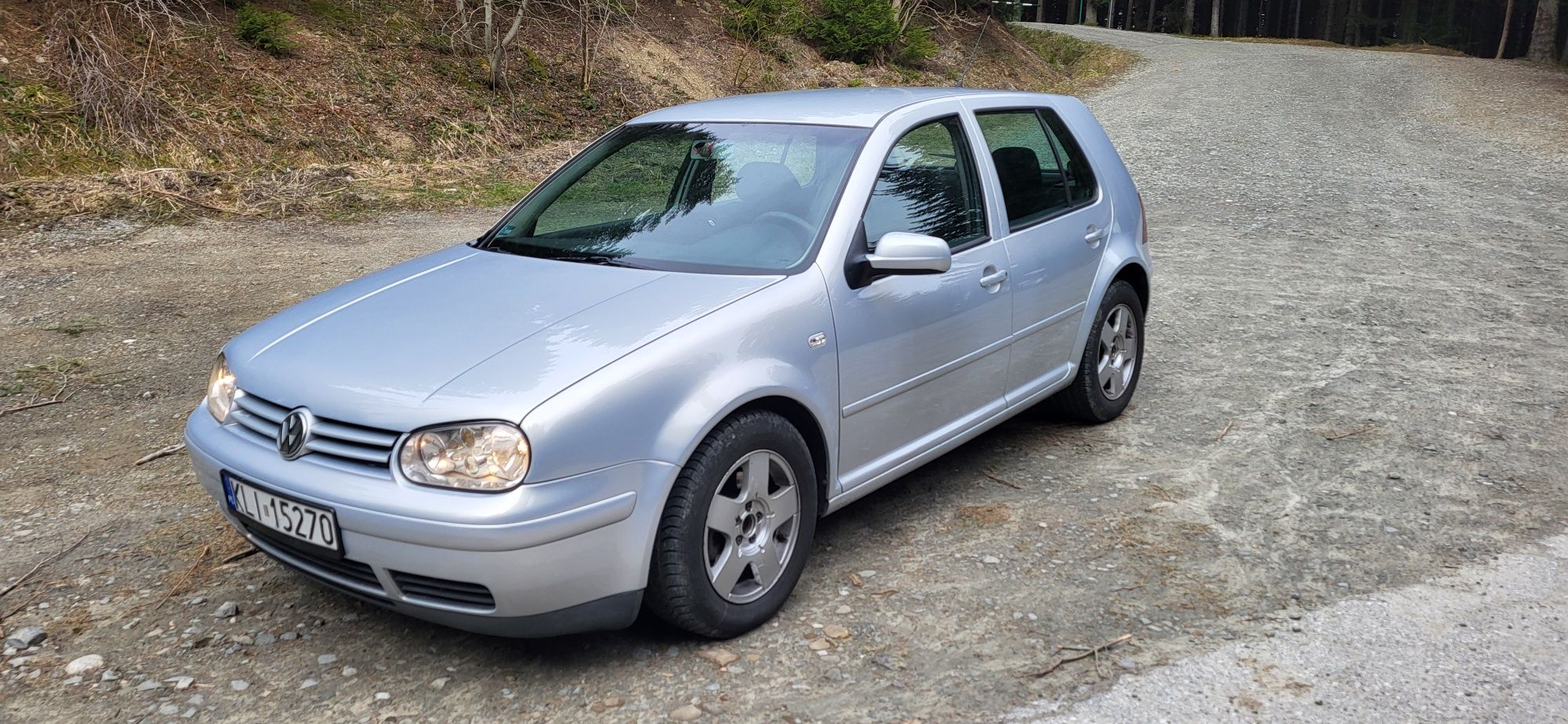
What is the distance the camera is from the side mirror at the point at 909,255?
3736 mm

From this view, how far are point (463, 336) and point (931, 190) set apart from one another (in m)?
1.83

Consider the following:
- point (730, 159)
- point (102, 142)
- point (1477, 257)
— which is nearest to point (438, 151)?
point (102, 142)

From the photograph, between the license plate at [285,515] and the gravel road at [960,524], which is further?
the gravel road at [960,524]

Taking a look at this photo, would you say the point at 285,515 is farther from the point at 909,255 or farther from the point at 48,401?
the point at 48,401

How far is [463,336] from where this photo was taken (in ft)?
11.0

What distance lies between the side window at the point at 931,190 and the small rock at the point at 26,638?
277cm

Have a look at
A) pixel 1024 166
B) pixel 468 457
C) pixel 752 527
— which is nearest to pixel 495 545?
pixel 468 457

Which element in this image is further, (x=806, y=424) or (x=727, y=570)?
(x=806, y=424)

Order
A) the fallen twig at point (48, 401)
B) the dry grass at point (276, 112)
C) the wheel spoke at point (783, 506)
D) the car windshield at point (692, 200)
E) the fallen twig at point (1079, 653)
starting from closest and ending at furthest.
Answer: the fallen twig at point (1079, 653)
the wheel spoke at point (783, 506)
the car windshield at point (692, 200)
the fallen twig at point (48, 401)
the dry grass at point (276, 112)

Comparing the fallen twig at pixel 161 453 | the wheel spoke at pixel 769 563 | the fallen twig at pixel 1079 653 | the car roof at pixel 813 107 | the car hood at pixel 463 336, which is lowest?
the fallen twig at pixel 161 453

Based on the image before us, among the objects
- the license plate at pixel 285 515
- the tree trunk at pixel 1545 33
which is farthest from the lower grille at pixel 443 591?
the tree trunk at pixel 1545 33

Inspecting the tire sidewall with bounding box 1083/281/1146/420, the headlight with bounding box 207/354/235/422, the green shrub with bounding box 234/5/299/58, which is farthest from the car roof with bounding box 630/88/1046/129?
the green shrub with bounding box 234/5/299/58

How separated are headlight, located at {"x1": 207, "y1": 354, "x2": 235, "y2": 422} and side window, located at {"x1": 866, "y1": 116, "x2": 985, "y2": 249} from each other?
2021 mm

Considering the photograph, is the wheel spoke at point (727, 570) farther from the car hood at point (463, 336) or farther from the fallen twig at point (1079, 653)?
the fallen twig at point (1079, 653)
